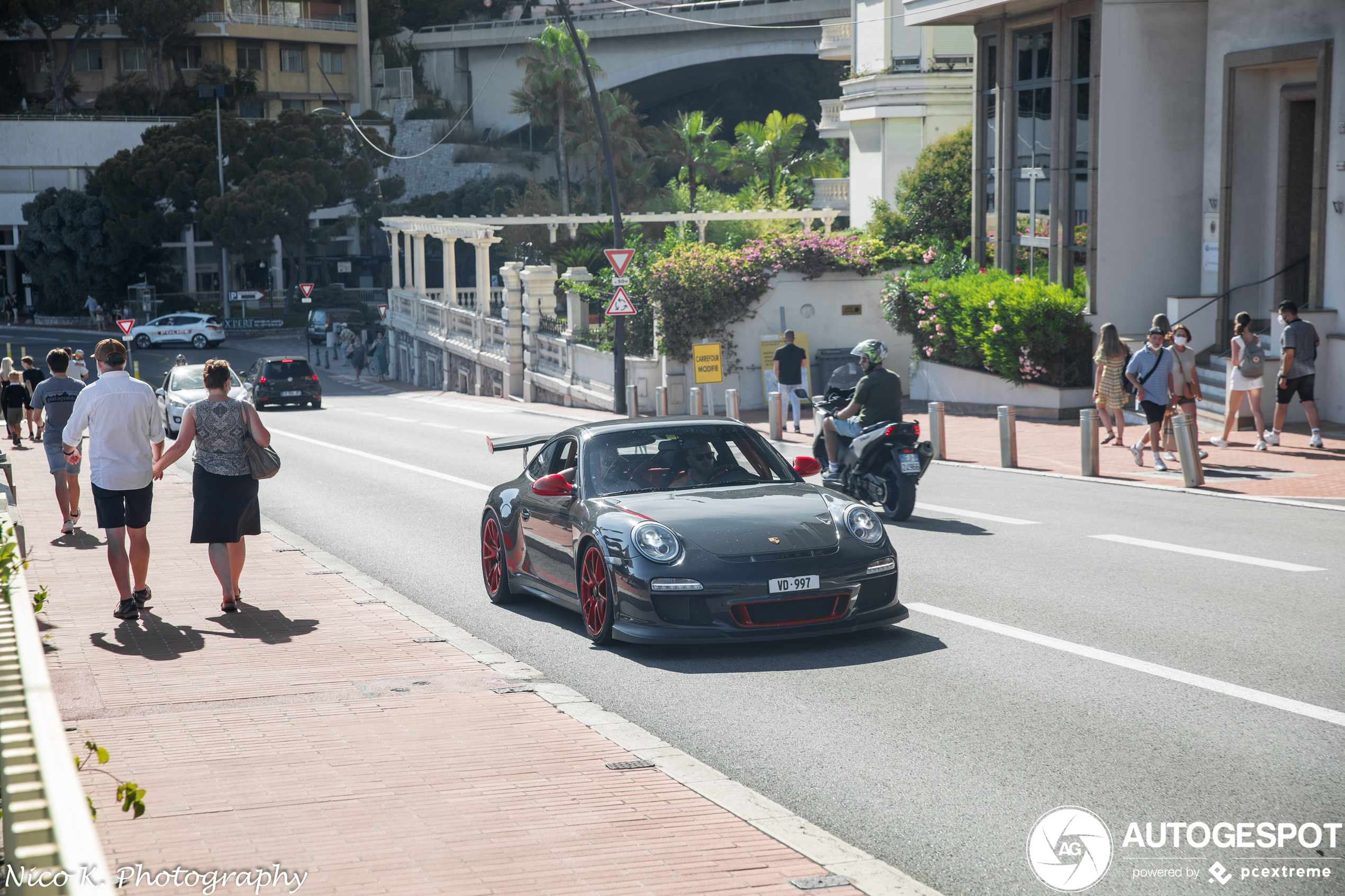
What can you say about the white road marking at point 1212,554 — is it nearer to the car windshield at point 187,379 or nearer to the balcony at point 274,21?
the car windshield at point 187,379

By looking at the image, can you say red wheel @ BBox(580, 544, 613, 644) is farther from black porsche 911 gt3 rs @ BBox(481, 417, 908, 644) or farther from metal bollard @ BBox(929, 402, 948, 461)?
metal bollard @ BBox(929, 402, 948, 461)

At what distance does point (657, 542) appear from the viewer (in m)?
8.62

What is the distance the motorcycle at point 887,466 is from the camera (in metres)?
13.9

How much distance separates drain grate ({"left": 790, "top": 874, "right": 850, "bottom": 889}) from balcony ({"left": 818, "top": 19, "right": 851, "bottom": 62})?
37.8 m

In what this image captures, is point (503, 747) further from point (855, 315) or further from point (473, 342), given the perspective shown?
point (473, 342)

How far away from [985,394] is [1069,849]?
22409mm

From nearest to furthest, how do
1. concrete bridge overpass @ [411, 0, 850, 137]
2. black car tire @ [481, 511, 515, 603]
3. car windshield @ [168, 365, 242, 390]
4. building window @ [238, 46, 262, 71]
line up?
black car tire @ [481, 511, 515, 603]
car windshield @ [168, 365, 242, 390]
concrete bridge overpass @ [411, 0, 850, 137]
building window @ [238, 46, 262, 71]

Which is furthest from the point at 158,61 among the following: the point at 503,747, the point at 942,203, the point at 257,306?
the point at 503,747

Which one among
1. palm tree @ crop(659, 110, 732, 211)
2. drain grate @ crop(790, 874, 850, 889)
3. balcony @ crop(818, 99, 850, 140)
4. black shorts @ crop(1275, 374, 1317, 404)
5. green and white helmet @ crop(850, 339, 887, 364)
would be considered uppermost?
palm tree @ crop(659, 110, 732, 211)

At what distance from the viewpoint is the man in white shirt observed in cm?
977

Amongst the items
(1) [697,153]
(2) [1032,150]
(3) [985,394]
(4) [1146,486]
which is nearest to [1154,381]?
(4) [1146,486]

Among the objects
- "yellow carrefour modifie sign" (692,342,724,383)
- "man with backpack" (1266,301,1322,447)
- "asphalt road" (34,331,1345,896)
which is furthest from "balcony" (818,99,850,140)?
"asphalt road" (34,331,1345,896)

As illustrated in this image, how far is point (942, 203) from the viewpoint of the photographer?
3216 cm

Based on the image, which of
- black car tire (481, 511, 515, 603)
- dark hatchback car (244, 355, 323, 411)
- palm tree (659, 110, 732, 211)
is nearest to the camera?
black car tire (481, 511, 515, 603)
